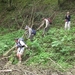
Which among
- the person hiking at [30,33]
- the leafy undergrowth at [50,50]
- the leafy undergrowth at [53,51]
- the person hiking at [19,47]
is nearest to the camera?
the person hiking at [19,47]

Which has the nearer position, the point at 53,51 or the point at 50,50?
the point at 53,51

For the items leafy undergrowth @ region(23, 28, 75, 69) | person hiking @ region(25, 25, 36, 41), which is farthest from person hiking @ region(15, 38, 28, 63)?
person hiking @ region(25, 25, 36, 41)

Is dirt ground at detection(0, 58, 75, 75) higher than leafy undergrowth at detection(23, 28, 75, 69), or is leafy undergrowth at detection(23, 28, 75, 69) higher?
leafy undergrowth at detection(23, 28, 75, 69)

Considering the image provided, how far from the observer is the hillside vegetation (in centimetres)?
1518

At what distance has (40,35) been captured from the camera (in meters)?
19.6

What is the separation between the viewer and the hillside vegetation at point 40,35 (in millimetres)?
15177

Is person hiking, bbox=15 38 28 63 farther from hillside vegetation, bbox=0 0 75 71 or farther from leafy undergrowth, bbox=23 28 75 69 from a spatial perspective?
leafy undergrowth, bbox=23 28 75 69

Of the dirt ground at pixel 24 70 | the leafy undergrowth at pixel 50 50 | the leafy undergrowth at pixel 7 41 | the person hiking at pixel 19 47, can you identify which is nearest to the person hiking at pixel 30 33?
the leafy undergrowth at pixel 50 50

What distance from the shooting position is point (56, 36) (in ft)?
62.5

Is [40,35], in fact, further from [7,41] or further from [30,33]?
[7,41]

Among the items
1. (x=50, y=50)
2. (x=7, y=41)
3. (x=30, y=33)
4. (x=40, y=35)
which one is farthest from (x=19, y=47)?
(x=40, y=35)

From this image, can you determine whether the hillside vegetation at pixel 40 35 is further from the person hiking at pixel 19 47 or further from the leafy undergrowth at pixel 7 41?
the person hiking at pixel 19 47

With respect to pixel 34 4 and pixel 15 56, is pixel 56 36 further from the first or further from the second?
pixel 34 4

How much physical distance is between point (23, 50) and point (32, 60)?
2.64 feet
